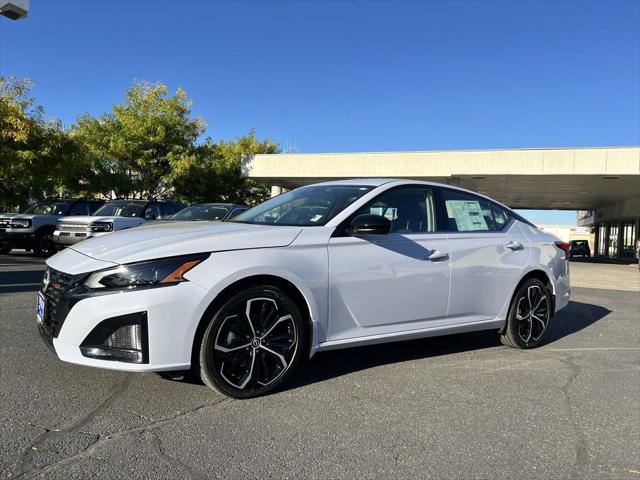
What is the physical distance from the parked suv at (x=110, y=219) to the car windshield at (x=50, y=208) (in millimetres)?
1343

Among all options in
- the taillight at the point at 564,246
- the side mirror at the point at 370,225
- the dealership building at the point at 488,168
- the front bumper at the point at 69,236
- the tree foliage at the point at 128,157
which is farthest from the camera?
the dealership building at the point at 488,168

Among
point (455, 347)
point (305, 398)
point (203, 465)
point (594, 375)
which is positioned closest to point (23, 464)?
point (203, 465)

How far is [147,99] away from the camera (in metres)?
Answer: 25.8

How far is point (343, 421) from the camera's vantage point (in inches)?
137

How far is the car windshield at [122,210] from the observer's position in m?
13.8

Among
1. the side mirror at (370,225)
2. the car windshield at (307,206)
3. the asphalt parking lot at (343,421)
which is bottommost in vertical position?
the asphalt parking lot at (343,421)

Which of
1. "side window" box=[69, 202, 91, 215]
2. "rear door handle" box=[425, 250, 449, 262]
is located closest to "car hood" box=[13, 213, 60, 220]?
"side window" box=[69, 202, 91, 215]

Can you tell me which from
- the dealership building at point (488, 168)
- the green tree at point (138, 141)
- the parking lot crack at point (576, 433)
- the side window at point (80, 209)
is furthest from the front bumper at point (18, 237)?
the dealership building at point (488, 168)

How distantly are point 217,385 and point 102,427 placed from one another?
75 centimetres

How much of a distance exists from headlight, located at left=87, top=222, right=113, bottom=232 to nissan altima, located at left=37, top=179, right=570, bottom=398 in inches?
345

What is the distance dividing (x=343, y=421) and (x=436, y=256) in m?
1.79

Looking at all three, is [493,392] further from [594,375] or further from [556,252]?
[556,252]

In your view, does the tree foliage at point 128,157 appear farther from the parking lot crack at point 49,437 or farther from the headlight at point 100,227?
the parking lot crack at point 49,437

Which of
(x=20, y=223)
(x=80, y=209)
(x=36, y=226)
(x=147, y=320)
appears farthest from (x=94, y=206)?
(x=147, y=320)
